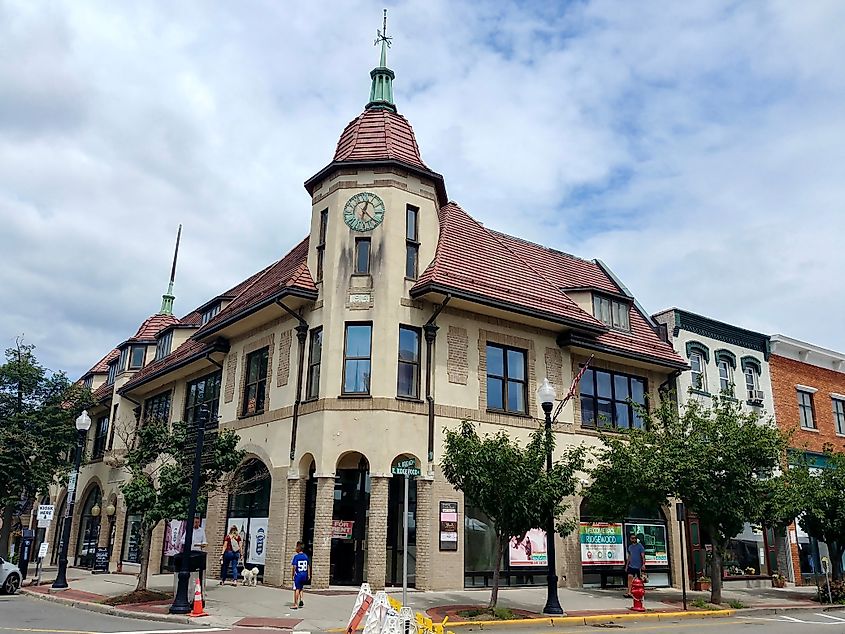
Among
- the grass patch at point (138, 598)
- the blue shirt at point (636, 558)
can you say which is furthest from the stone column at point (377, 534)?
the blue shirt at point (636, 558)

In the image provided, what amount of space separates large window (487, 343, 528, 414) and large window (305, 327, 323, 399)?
5.02 meters

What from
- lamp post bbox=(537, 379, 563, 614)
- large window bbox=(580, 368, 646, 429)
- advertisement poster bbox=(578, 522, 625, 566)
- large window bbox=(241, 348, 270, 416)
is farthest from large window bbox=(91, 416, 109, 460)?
lamp post bbox=(537, 379, 563, 614)

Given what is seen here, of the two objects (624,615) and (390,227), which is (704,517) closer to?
(624,615)

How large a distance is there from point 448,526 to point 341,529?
113 inches

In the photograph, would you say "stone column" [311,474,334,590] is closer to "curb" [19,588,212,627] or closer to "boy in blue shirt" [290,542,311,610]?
"boy in blue shirt" [290,542,311,610]

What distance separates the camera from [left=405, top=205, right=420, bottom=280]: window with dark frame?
2142 centimetres

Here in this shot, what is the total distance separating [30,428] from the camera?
32000 millimetres

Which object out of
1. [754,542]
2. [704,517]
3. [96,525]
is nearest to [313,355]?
[704,517]

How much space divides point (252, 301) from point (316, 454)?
6527 millimetres

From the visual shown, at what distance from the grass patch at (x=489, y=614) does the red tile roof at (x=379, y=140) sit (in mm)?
12490

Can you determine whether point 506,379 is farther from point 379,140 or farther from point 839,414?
point 839,414

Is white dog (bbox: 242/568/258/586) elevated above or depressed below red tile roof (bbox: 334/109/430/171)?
below

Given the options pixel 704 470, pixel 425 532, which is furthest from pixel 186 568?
pixel 704 470

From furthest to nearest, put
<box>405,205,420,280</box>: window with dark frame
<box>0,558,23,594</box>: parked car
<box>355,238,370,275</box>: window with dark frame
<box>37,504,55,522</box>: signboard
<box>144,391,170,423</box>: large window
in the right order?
1. <box>144,391,170,423</box>: large window
2. <box>37,504,55,522</box>: signboard
3. <box>0,558,23,594</box>: parked car
4. <box>405,205,420,280</box>: window with dark frame
5. <box>355,238,370,275</box>: window with dark frame
